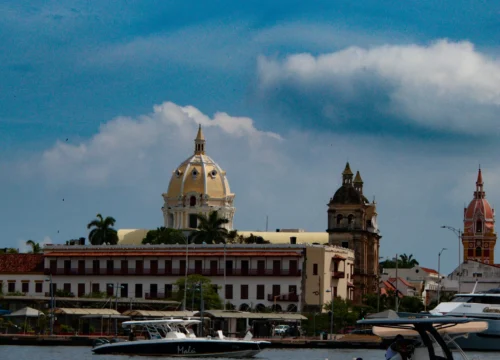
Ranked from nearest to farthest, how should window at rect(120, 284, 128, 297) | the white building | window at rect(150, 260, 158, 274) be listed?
the white building
window at rect(120, 284, 128, 297)
window at rect(150, 260, 158, 274)

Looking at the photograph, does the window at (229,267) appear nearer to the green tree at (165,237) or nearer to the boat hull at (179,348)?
the green tree at (165,237)

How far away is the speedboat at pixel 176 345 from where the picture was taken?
78.9m

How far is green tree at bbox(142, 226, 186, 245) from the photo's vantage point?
164738 mm

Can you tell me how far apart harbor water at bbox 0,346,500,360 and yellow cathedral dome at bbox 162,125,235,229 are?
9079cm

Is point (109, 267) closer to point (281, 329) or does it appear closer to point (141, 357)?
point (281, 329)

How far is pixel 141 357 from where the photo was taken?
7975 centimetres

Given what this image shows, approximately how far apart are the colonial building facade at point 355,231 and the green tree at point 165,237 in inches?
736

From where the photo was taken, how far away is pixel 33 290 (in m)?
147

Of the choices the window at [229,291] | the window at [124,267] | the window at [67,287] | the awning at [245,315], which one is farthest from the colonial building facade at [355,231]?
the awning at [245,315]

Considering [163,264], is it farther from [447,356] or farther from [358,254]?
[447,356]

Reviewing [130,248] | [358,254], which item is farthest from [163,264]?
[358,254]

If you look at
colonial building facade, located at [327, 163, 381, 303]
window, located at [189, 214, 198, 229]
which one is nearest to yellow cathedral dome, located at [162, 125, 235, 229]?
window, located at [189, 214, 198, 229]

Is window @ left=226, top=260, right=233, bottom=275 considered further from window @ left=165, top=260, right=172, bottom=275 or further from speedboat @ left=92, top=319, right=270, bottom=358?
speedboat @ left=92, top=319, right=270, bottom=358

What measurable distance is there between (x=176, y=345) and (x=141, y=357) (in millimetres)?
2545
